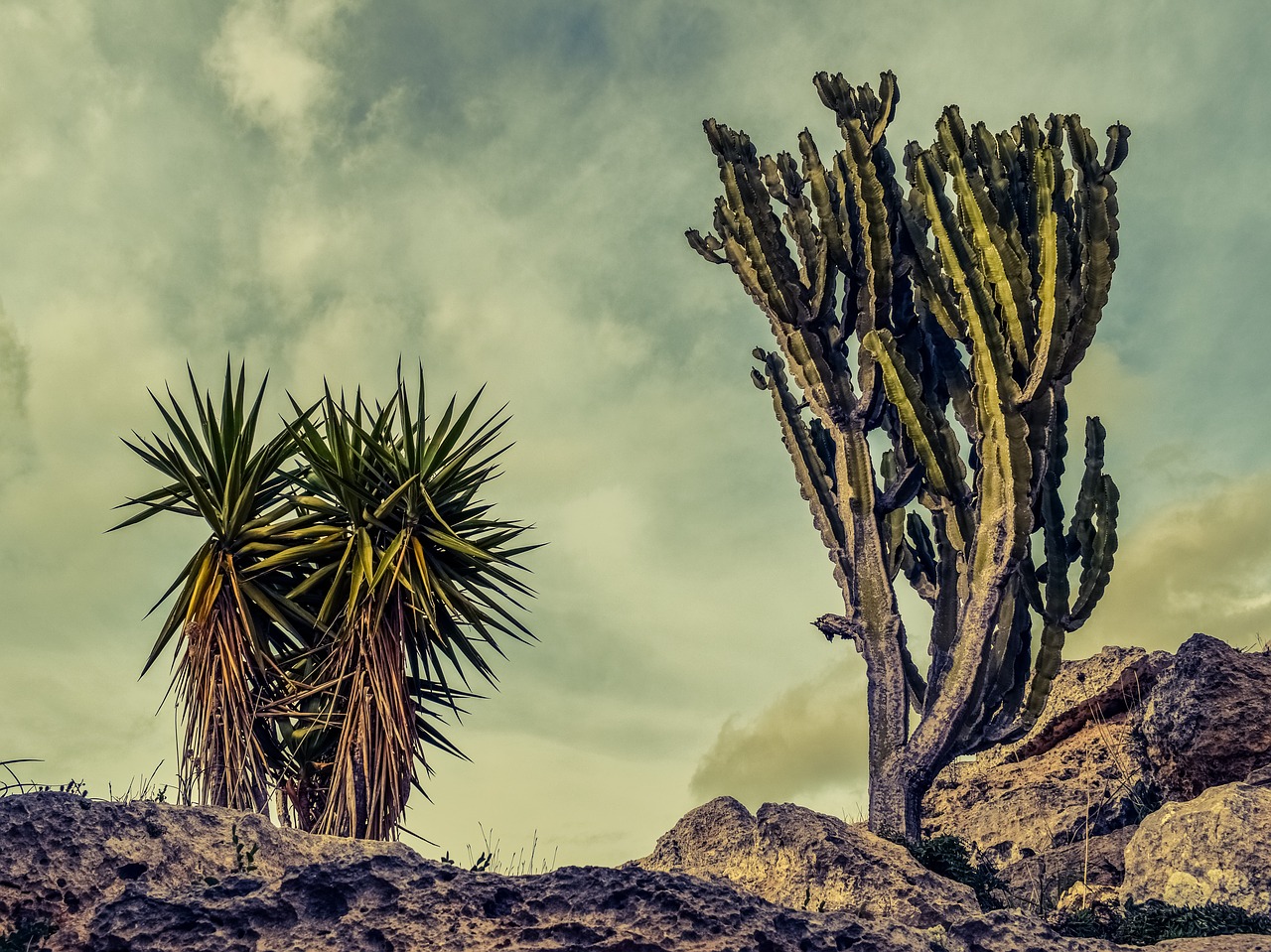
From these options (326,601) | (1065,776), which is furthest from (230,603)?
(1065,776)

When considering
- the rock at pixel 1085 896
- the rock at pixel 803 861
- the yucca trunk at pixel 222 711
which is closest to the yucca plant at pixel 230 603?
the yucca trunk at pixel 222 711

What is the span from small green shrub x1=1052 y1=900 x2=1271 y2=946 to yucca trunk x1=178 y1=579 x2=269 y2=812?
17.9 ft

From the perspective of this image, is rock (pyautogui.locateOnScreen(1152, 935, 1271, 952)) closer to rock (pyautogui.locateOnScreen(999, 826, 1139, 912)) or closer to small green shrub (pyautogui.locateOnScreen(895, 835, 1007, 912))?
small green shrub (pyautogui.locateOnScreen(895, 835, 1007, 912))

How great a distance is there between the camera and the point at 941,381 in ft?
35.2

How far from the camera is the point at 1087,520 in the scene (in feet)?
34.3

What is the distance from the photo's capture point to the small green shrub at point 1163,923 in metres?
6.18

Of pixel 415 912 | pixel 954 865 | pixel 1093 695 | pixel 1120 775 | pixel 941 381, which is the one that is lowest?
pixel 415 912

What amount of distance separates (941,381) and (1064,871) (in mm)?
4330

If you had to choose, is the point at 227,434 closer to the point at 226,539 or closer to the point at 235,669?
the point at 226,539

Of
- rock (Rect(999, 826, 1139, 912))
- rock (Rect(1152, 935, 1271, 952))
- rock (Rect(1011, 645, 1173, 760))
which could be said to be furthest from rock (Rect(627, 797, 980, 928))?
rock (Rect(1011, 645, 1173, 760))

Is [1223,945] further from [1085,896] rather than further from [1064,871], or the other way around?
[1064,871]

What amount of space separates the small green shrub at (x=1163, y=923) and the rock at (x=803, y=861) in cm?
75

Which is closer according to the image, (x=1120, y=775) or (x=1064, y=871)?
(x=1064, y=871)

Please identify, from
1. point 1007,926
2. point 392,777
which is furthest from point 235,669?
point 1007,926
